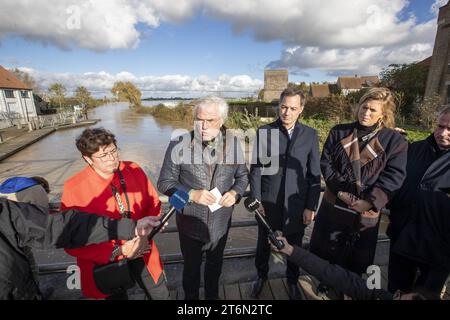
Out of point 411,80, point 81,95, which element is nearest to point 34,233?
point 411,80

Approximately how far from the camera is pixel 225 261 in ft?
9.74

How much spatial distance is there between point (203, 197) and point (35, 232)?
109 cm

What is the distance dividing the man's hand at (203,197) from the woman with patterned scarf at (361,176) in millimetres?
1137

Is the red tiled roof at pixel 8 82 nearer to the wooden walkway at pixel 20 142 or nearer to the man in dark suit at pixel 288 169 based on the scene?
the wooden walkway at pixel 20 142

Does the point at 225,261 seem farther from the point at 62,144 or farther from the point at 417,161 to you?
the point at 62,144

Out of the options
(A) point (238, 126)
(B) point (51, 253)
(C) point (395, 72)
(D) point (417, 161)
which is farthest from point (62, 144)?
(C) point (395, 72)

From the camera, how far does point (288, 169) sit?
7.52ft

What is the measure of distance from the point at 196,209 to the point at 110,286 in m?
0.87

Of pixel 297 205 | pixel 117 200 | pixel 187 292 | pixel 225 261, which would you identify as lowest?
pixel 225 261

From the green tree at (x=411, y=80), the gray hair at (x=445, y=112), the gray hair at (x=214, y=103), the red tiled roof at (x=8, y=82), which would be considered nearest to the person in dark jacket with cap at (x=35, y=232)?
the gray hair at (x=214, y=103)

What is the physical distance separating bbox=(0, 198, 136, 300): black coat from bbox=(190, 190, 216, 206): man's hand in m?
0.51

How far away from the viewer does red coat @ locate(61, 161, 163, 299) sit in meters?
1.78

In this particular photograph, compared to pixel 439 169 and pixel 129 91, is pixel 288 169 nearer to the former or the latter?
pixel 439 169
